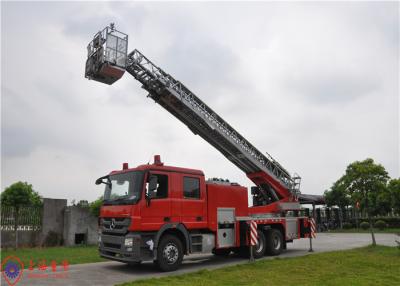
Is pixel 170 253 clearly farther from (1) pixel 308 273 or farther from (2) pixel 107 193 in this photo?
(1) pixel 308 273

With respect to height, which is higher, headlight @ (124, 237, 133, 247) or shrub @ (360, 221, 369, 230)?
→ headlight @ (124, 237, 133, 247)

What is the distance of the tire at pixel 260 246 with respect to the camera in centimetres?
1347

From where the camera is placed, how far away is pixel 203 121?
1393 cm

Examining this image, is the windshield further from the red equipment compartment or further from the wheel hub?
the red equipment compartment

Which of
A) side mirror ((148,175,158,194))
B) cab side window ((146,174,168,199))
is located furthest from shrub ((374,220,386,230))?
side mirror ((148,175,158,194))

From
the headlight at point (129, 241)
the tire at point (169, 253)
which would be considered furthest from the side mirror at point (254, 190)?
the headlight at point (129, 241)

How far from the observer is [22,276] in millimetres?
9625

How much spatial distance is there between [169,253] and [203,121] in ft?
17.4

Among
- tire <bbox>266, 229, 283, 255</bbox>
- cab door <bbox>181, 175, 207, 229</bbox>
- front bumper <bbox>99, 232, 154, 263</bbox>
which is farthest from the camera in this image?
tire <bbox>266, 229, 283, 255</bbox>

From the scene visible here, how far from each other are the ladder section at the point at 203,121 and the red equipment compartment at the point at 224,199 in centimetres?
216

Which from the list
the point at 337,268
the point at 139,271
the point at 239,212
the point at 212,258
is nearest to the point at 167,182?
the point at 139,271

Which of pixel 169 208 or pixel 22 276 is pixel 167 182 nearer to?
pixel 169 208

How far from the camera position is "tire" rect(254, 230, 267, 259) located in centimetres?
1347

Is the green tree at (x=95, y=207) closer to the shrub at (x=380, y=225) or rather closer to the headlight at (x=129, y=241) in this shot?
the headlight at (x=129, y=241)
